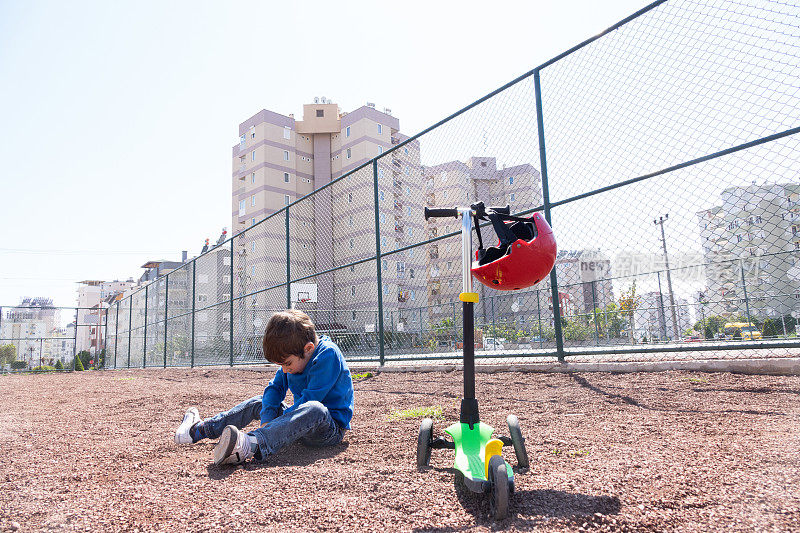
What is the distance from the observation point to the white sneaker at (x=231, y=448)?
5.65 ft

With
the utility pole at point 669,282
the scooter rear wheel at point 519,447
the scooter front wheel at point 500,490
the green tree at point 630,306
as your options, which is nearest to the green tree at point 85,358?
the green tree at point 630,306

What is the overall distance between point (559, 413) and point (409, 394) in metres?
1.45

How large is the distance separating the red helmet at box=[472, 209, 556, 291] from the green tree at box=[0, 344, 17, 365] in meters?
20.9

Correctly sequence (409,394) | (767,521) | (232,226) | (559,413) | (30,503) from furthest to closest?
(232,226)
(409,394)
(559,413)
(30,503)
(767,521)

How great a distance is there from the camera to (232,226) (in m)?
35.9

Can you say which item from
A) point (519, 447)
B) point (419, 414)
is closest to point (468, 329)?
point (519, 447)

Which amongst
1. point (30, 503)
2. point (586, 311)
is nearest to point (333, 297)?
point (586, 311)

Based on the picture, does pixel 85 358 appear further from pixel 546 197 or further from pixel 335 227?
pixel 546 197

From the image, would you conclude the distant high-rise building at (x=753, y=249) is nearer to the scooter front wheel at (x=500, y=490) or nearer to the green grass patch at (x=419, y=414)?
the green grass patch at (x=419, y=414)

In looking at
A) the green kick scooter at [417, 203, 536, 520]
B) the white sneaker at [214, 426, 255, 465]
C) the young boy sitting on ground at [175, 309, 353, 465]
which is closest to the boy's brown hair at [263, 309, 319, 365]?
the young boy sitting on ground at [175, 309, 353, 465]

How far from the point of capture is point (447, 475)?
1.58 meters

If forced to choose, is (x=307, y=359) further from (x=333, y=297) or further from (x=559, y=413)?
(x=333, y=297)

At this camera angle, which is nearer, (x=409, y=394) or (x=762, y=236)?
(x=409, y=394)

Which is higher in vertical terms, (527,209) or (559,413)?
(527,209)
